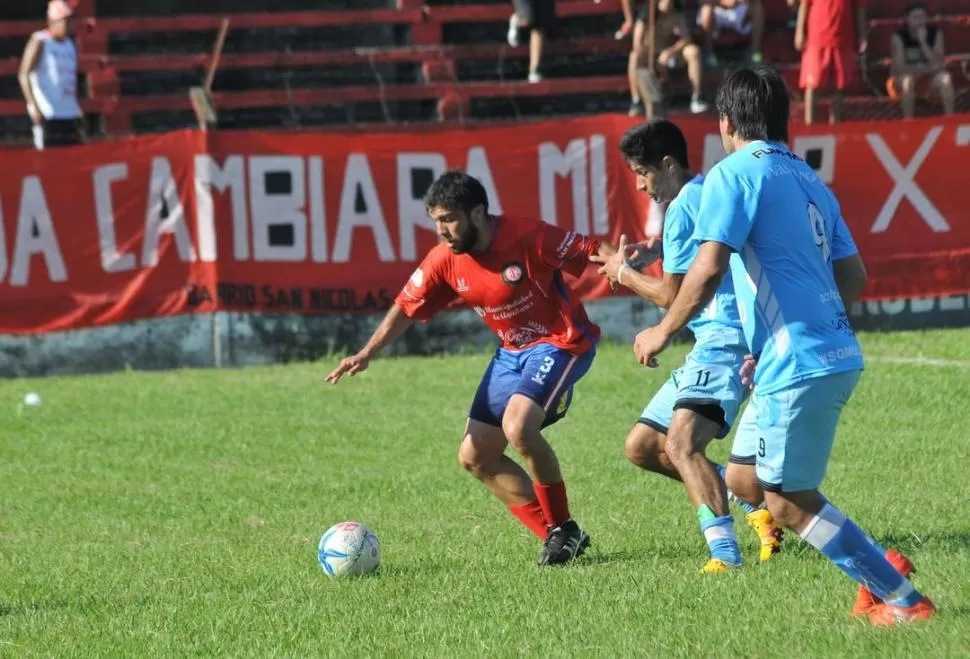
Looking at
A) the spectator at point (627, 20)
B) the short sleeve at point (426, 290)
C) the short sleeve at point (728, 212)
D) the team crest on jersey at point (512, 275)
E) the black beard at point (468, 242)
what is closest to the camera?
the short sleeve at point (728, 212)

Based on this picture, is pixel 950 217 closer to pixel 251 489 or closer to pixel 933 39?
pixel 933 39

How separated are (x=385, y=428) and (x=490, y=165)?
14.1ft

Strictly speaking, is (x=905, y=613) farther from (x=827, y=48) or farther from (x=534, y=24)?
(x=534, y=24)

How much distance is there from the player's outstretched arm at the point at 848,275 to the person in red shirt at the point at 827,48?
1171 centimetres

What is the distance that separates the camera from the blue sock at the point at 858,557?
5930mm

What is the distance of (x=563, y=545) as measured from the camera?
8.27 m

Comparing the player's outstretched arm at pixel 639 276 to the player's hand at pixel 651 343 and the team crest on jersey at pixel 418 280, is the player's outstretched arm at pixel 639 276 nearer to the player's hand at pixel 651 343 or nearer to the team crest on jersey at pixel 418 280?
the player's hand at pixel 651 343

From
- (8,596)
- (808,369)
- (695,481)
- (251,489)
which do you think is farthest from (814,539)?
(251,489)

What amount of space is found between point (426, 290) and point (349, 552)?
147 cm

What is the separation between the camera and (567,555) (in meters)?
8.25

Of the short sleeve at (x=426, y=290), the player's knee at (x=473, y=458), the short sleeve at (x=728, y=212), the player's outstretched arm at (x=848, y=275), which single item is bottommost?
the player's knee at (x=473, y=458)

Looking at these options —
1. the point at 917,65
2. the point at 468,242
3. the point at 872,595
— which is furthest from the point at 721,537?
the point at 917,65

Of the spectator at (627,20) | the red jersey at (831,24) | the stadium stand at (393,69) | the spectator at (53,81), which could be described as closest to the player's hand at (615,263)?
the stadium stand at (393,69)

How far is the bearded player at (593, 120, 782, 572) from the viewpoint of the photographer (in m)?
7.59
